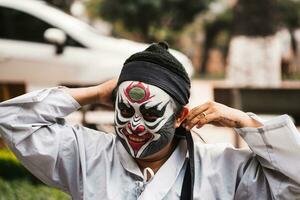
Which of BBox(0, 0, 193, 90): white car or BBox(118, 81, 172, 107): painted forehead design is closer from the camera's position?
BBox(118, 81, 172, 107): painted forehead design

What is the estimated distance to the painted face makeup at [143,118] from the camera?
2.44 metres

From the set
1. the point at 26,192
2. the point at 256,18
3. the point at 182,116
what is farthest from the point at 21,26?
the point at 182,116

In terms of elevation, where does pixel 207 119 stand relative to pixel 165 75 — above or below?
below

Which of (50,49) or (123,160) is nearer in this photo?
(123,160)

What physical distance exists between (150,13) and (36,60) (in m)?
17.7

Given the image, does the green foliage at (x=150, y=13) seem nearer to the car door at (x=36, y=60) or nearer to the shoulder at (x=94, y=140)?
the car door at (x=36, y=60)

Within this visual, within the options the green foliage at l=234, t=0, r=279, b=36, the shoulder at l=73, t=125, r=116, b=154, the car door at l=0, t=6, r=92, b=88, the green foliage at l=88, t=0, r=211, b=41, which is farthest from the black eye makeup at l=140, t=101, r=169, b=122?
the green foliage at l=88, t=0, r=211, b=41

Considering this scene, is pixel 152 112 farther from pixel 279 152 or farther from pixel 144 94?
pixel 279 152

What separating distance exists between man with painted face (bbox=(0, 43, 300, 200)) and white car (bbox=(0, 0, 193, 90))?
6.21 metres

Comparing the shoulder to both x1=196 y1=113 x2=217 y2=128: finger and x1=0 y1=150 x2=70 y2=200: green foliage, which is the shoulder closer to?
x1=196 y1=113 x2=217 y2=128: finger

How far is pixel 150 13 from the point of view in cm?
2636

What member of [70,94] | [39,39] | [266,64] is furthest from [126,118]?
[266,64]

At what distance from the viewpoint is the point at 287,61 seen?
2086 cm

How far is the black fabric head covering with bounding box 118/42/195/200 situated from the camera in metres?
2.42
